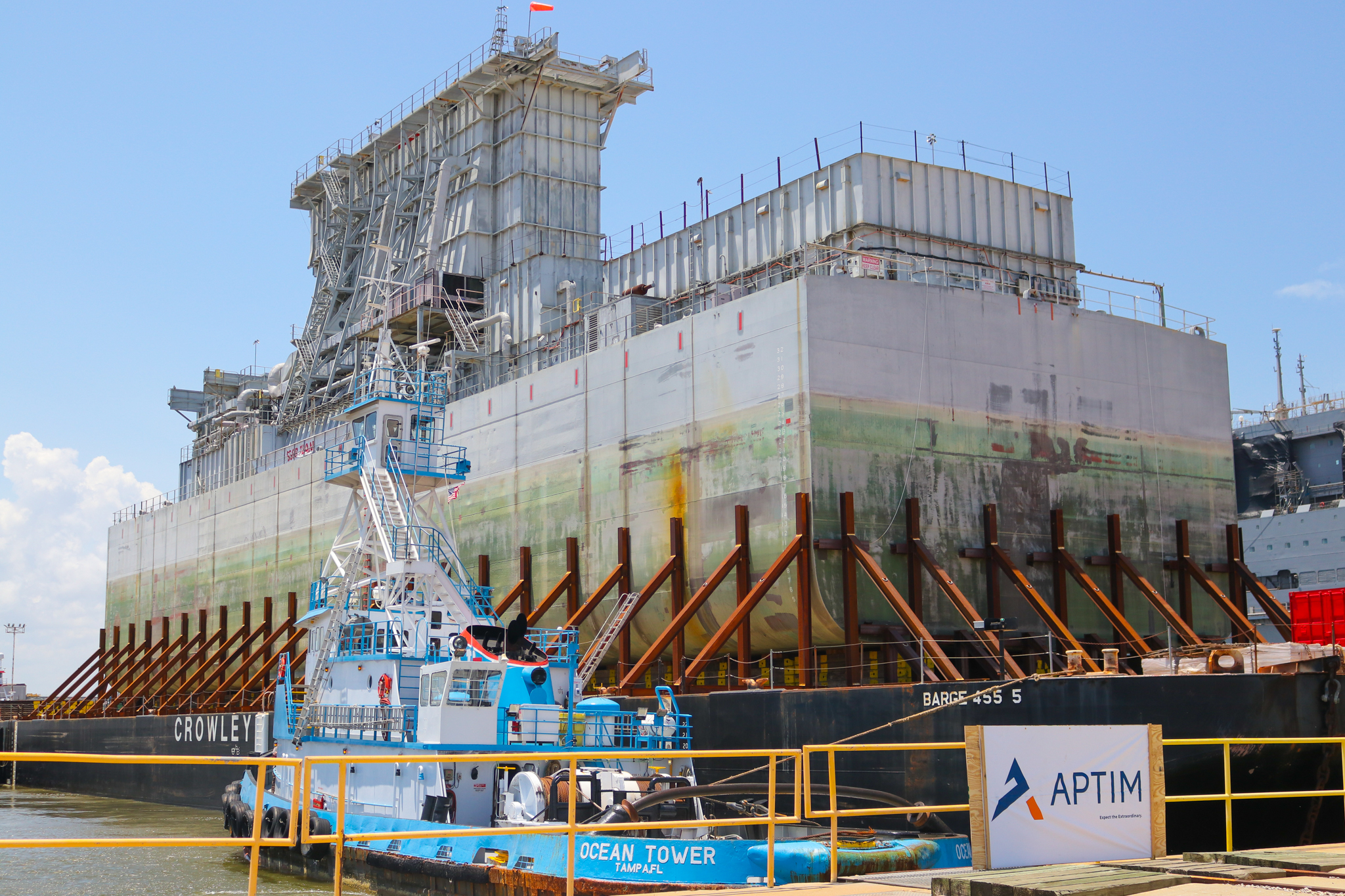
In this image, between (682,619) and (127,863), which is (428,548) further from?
(127,863)

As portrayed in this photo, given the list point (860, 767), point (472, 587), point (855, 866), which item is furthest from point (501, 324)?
point (855, 866)

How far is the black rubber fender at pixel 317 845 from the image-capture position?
71.4 ft

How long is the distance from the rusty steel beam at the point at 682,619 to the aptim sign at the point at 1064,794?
1668 centimetres

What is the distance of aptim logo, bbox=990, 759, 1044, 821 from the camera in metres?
11.1

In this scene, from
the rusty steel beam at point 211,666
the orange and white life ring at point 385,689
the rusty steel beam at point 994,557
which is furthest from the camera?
the rusty steel beam at point 211,666

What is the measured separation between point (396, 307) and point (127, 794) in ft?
66.3

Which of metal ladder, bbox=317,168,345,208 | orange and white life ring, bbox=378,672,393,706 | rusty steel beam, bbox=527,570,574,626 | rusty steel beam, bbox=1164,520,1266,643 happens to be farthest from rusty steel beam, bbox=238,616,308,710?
rusty steel beam, bbox=1164,520,1266,643

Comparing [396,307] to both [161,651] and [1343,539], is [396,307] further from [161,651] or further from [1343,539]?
[1343,539]

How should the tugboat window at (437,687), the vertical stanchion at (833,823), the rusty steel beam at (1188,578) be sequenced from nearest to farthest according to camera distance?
the vertical stanchion at (833,823)
the tugboat window at (437,687)
the rusty steel beam at (1188,578)

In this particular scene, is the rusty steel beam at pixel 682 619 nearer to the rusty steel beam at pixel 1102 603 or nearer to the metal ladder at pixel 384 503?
the metal ladder at pixel 384 503

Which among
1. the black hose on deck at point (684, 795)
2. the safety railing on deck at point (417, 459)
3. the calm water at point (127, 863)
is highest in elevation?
the safety railing on deck at point (417, 459)

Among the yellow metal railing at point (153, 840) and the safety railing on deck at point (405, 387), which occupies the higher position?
the safety railing on deck at point (405, 387)

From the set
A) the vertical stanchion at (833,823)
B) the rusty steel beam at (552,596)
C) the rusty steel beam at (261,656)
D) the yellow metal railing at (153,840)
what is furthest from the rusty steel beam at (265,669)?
the yellow metal railing at (153,840)

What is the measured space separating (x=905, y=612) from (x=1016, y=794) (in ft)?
49.8
